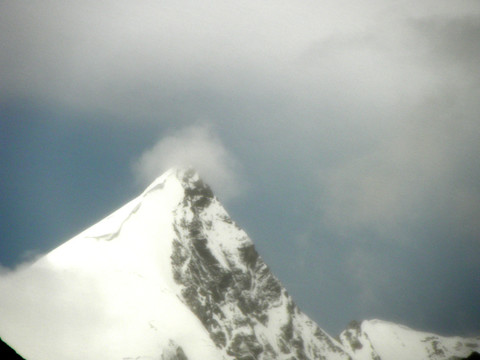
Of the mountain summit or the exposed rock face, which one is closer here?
the mountain summit

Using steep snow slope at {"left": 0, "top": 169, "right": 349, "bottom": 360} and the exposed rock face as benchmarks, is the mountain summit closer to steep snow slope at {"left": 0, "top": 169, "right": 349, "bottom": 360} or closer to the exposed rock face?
steep snow slope at {"left": 0, "top": 169, "right": 349, "bottom": 360}

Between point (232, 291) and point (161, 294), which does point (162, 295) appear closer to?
point (161, 294)

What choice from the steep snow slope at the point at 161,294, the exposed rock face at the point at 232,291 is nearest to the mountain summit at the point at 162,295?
the steep snow slope at the point at 161,294

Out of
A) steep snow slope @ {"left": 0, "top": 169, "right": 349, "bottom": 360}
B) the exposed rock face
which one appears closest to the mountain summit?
steep snow slope @ {"left": 0, "top": 169, "right": 349, "bottom": 360}

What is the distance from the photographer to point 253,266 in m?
132

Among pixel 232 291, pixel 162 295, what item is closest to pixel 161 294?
pixel 162 295

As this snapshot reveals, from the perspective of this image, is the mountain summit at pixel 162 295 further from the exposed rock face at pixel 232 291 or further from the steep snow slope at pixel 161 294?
the exposed rock face at pixel 232 291

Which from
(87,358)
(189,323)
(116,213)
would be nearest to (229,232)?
(116,213)

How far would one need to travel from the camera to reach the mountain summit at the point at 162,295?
2591 inches

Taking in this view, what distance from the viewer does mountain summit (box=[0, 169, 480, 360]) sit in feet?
216

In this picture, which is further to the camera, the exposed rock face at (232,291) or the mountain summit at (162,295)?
the exposed rock face at (232,291)

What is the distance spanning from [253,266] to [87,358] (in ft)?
252

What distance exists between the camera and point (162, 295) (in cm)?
8619

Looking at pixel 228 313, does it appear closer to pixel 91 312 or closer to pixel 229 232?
pixel 229 232
